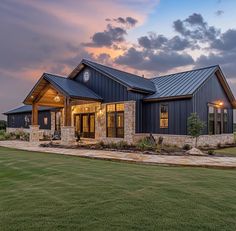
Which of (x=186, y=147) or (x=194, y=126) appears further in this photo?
(x=186, y=147)

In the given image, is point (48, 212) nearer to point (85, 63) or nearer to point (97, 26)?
point (85, 63)

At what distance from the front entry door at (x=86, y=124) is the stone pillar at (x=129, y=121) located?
4.07 meters

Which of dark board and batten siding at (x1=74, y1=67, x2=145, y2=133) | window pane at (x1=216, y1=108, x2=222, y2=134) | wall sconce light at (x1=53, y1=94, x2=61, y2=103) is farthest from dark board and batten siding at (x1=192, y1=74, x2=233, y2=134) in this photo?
wall sconce light at (x1=53, y1=94, x2=61, y2=103)

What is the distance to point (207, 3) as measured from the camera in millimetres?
14562

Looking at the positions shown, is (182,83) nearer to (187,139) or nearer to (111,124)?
(187,139)

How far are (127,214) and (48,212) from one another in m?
1.22

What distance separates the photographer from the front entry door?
1842 cm

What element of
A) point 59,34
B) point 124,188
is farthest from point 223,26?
point 124,188

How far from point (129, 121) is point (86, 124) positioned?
5306mm

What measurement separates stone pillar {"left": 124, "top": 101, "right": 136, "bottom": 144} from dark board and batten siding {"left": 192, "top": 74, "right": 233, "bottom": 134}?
3.89 metres

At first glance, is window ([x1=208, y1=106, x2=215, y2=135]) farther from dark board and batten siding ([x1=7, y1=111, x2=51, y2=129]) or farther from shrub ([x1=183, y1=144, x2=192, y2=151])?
dark board and batten siding ([x1=7, y1=111, x2=51, y2=129])

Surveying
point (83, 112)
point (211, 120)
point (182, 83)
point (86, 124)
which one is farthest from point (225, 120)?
point (83, 112)

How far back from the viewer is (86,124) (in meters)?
19.0

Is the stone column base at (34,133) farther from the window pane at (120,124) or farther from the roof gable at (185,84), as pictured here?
the roof gable at (185,84)
